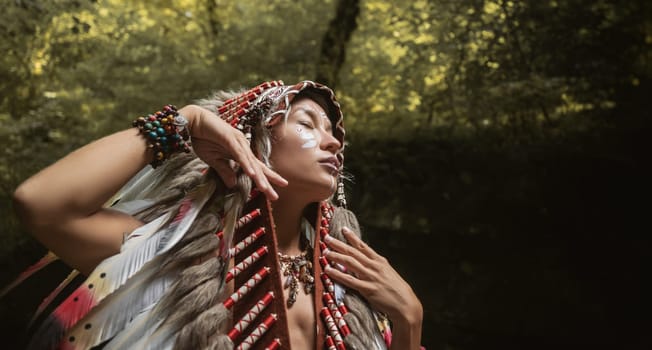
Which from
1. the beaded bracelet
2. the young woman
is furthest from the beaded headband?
the beaded bracelet

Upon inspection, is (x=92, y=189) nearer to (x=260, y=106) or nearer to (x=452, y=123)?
(x=260, y=106)

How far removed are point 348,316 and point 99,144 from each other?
0.76 m

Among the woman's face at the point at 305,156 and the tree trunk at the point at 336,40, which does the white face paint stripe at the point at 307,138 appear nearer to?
the woman's face at the point at 305,156

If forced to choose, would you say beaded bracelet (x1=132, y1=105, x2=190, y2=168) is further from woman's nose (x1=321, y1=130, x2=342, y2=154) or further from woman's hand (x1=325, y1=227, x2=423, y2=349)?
woman's hand (x1=325, y1=227, x2=423, y2=349)

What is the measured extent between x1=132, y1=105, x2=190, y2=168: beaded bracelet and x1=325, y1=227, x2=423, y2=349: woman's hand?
0.48 meters

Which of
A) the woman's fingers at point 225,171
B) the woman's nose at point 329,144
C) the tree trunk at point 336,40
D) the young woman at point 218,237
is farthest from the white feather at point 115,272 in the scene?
the tree trunk at point 336,40

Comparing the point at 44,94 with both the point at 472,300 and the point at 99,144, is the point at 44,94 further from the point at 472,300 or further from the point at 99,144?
the point at 472,300

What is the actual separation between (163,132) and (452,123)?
6.58ft


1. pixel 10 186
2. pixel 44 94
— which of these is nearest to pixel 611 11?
pixel 44 94

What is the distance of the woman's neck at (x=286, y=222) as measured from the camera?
1.36 m

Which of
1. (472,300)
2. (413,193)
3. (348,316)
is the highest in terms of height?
(348,316)

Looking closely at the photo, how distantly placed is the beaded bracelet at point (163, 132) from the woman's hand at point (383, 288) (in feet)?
1.58

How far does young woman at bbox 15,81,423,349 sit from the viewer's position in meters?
1.00

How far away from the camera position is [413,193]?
2701mm
